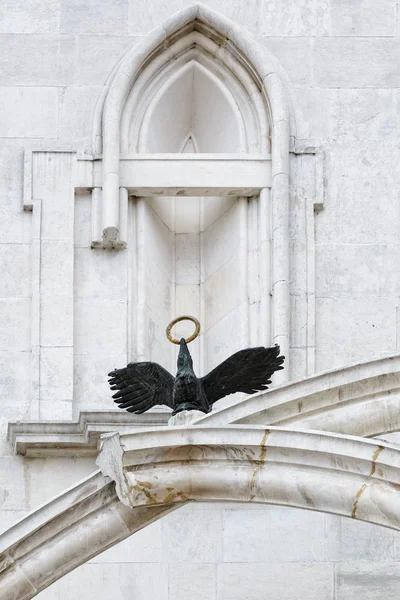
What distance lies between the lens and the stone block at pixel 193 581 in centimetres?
1912

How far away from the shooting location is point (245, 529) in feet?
63.4

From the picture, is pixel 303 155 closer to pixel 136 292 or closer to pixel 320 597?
pixel 136 292

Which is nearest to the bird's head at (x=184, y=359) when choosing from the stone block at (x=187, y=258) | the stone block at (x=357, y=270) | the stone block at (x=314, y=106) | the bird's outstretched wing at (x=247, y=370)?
the bird's outstretched wing at (x=247, y=370)

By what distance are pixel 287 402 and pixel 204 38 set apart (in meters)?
4.56

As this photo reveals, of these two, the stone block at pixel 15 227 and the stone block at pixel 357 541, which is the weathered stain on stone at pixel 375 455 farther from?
the stone block at pixel 15 227

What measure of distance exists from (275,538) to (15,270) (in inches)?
107

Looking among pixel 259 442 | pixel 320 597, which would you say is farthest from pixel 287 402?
pixel 320 597

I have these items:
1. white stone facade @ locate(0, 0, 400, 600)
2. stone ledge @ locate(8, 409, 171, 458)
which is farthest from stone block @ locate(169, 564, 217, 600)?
stone ledge @ locate(8, 409, 171, 458)

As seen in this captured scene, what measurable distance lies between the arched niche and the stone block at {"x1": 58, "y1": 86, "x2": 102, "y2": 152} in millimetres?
103

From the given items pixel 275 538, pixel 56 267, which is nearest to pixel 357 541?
pixel 275 538

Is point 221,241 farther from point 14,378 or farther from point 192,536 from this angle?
point 192,536

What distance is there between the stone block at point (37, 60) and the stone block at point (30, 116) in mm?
129

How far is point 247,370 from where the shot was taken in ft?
61.0

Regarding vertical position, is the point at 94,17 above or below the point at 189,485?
above
